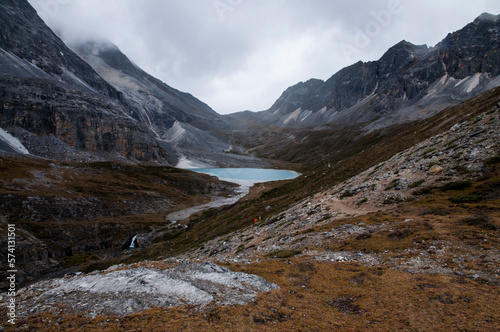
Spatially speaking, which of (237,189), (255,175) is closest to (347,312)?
(237,189)

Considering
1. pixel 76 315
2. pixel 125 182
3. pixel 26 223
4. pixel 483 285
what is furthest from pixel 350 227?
pixel 125 182

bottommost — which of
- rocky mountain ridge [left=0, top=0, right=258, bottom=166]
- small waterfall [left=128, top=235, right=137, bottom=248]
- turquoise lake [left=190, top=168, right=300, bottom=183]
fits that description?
small waterfall [left=128, top=235, right=137, bottom=248]

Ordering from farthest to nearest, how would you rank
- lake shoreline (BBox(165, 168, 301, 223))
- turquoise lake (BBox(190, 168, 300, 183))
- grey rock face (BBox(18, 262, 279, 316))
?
turquoise lake (BBox(190, 168, 300, 183))
lake shoreline (BBox(165, 168, 301, 223))
grey rock face (BBox(18, 262, 279, 316))

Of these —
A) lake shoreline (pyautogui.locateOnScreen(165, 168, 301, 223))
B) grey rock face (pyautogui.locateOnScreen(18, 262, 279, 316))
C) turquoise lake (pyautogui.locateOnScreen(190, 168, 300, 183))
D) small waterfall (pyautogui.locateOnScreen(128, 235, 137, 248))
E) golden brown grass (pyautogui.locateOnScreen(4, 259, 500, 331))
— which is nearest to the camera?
golden brown grass (pyautogui.locateOnScreen(4, 259, 500, 331))

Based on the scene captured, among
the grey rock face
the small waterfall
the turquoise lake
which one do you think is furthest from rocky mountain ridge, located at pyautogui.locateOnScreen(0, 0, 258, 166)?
the grey rock face

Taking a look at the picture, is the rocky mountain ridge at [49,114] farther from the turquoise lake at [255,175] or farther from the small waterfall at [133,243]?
the small waterfall at [133,243]

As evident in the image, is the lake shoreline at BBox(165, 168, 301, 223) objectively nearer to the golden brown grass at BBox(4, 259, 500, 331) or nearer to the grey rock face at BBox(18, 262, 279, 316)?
the grey rock face at BBox(18, 262, 279, 316)

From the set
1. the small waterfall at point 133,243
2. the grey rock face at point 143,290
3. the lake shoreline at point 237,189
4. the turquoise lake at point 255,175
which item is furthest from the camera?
the turquoise lake at point 255,175

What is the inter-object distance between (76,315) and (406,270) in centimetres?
1742

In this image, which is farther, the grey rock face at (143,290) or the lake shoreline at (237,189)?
the lake shoreline at (237,189)

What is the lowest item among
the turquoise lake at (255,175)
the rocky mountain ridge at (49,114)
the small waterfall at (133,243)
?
the small waterfall at (133,243)

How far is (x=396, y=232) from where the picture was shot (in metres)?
18.3

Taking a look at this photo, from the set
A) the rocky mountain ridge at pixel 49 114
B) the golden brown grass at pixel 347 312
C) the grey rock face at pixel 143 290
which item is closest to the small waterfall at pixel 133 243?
the grey rock face at pixel 143 290

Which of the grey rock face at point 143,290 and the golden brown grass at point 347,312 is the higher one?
the grey rock face at point 143,290
